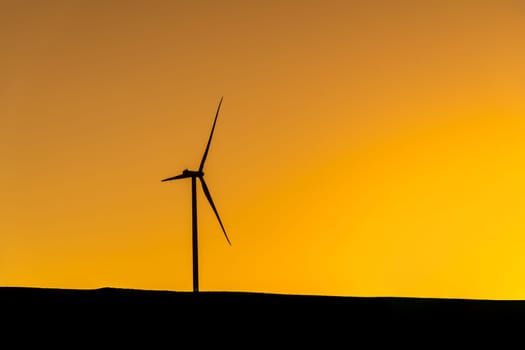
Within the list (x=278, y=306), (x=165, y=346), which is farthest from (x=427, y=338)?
(x=165, y=346)

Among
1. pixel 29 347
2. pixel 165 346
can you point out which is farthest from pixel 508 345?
pixel 29 347

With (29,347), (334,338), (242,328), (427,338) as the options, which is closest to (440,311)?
(427,338)

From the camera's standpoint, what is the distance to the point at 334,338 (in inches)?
360

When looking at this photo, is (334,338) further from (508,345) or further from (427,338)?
(508,345)

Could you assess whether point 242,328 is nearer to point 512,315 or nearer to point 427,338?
point 427,338

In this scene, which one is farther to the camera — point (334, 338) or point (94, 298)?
point (334, 338)

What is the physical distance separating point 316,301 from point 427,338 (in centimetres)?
113

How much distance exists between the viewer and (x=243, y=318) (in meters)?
8.88

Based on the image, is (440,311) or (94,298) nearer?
(94,298)

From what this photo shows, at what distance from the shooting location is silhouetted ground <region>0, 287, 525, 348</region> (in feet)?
28.0

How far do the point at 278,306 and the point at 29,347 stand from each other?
221cm

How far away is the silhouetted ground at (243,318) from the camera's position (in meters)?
8.54

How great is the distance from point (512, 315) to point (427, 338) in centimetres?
83

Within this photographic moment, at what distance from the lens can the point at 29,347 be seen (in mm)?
8625
